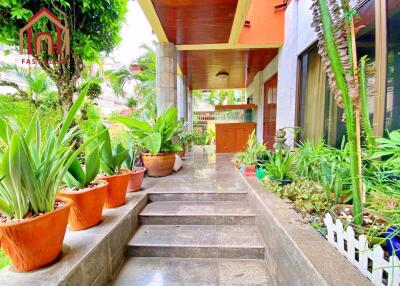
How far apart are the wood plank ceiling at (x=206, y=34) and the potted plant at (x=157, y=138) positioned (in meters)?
1.50

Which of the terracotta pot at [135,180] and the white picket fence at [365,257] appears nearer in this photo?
the white picket fence at [365,257]

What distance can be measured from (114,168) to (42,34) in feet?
5.96

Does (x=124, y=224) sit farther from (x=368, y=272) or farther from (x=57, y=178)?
(x=368, y=272)

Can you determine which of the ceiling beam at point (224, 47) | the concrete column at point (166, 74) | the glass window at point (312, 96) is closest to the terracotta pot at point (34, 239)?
the concrete column at point (166, 74)

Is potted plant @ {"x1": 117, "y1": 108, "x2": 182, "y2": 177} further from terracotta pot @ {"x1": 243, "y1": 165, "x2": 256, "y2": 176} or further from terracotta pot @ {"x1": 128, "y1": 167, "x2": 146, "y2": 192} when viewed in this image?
terracotta pot @ {"x1": 243, "y1": 165, "x2": 256, "y2": 176}

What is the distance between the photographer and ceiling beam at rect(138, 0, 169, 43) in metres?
2.83

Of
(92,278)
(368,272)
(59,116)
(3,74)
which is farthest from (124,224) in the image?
(3,74)

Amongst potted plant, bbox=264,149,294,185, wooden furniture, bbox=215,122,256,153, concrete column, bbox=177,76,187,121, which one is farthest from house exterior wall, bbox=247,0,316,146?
concrete column, bbox=177,76,187,121

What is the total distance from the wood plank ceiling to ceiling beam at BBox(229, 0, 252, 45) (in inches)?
2.5

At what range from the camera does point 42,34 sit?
2.32 meters

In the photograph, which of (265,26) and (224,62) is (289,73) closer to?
(265,26)

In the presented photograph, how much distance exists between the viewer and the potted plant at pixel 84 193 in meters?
1.43

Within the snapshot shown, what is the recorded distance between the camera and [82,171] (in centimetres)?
152

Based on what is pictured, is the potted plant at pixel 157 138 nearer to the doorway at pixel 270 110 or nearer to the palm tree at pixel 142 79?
the doorway at pixel 270 110
